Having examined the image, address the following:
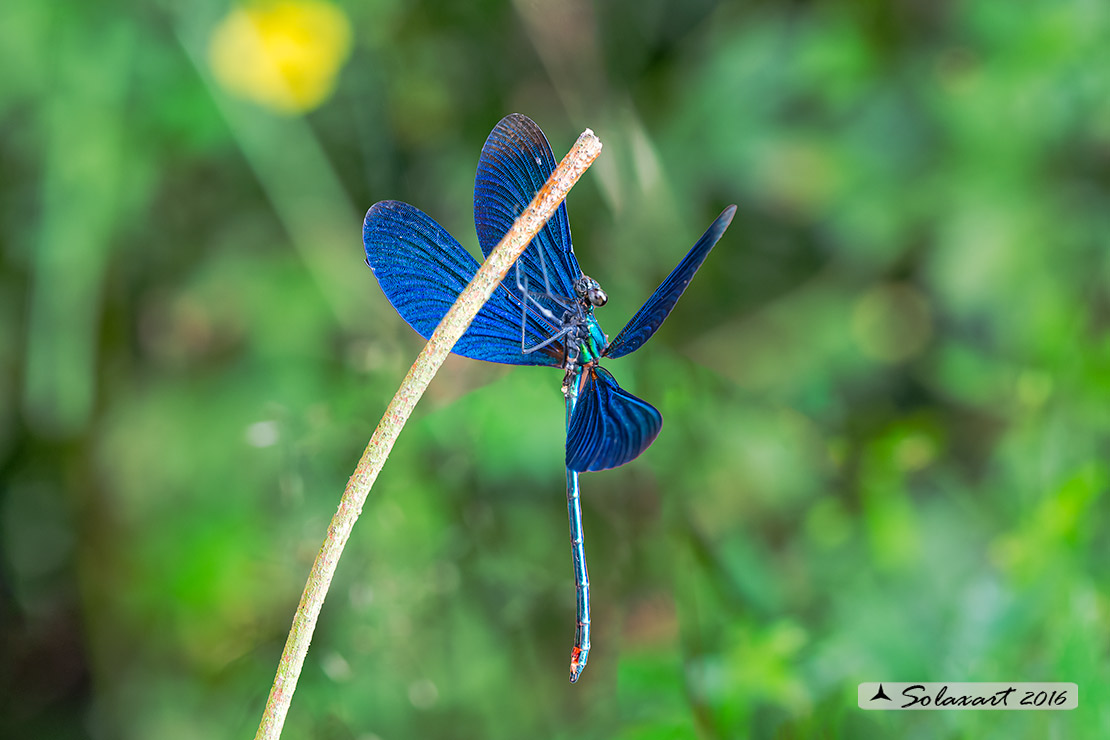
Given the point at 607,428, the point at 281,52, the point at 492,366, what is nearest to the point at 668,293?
the point at 607,428

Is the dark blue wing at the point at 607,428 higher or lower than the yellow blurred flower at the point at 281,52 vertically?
lower

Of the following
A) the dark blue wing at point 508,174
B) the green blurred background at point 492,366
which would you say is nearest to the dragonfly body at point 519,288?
the dark blue wing at point 508,174

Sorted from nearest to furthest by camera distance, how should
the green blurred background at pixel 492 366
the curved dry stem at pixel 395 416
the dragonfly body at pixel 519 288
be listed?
the curved dry stem at pixel 395 416 → the dragonfly body at pixel 519 288 → the green blurred background at pixel 492 366

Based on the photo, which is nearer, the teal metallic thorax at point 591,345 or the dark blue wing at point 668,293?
the dark blue wing at point 668,293

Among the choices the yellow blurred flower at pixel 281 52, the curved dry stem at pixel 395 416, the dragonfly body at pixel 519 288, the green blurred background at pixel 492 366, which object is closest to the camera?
the curved dry stem at pixel 395 416

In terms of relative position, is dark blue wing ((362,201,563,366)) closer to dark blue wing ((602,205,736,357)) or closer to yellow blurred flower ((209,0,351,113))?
dark blue wing ((602,205,736,357))

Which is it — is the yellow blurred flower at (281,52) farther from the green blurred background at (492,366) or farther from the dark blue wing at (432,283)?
the dark blue wing at (432,283)

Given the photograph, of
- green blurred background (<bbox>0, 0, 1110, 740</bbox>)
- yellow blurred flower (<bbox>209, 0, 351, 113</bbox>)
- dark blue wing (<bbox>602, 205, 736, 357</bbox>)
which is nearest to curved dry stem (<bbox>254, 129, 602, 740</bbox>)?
dark blue wing (<bbox>602, 205, 736, 357</bbox>)
